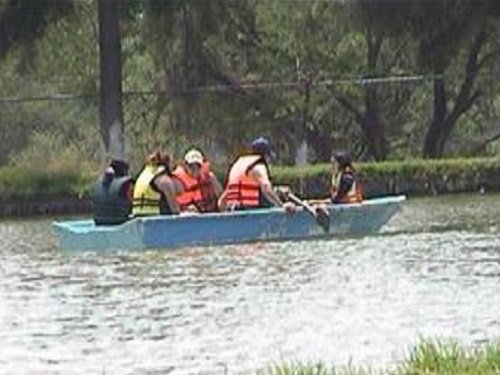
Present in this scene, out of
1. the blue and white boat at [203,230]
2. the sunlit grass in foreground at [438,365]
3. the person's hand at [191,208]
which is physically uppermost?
the person's hand at [191,208]

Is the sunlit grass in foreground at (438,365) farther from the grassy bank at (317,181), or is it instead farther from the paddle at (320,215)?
the grassy bank at (317,181)

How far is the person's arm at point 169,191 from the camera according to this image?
928 inches

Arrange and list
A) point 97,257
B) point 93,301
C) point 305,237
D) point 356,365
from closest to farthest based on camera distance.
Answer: point 356,365 < point 93,301 < point 97,257 < point 305,237

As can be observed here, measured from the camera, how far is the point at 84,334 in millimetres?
13961

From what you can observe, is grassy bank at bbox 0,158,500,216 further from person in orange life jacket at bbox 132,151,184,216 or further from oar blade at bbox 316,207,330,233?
oar blade at bbox 316,207,330,233

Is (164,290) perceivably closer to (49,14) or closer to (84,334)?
(84,334)

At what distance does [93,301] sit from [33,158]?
3038 cm

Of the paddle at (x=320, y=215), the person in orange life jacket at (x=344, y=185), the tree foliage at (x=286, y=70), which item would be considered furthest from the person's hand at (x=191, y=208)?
the tree foliage at (x=286, y=70)

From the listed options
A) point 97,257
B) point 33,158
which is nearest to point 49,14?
point 33,158

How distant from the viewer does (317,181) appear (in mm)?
39625

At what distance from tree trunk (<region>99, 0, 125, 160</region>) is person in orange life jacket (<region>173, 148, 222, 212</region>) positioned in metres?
16.0

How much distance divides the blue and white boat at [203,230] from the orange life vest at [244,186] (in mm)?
579

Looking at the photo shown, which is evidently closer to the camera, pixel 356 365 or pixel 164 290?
pixel 356 365

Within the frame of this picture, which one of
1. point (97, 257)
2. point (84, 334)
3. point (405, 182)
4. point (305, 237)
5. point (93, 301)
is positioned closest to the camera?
point (84, 334)
